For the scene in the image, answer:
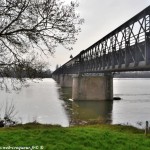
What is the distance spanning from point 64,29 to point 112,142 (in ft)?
19.1

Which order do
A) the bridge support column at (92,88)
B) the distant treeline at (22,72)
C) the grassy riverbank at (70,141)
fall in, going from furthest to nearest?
the bridge support column at (92,88), the distant treeline at (22,72), the grassy riverbank at (70,141)

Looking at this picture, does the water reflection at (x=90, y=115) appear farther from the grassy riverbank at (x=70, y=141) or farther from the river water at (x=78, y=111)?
the grassy riverbank at (x=70, y=141)

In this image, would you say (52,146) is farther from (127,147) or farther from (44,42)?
(44,42)

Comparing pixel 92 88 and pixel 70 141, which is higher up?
pixel 92 88

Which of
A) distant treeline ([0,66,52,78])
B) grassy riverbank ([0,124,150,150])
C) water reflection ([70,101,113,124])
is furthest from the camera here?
water reflection ([70,101,113,124])

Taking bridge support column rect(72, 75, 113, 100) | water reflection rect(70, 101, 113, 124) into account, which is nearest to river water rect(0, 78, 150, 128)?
water reflection rect(70, 101, 113, 124)

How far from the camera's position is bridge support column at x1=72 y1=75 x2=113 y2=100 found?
62.9 metres

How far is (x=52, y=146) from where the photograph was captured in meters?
9.24

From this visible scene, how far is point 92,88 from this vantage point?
63312 mm

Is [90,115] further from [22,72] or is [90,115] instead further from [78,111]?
[22,72]

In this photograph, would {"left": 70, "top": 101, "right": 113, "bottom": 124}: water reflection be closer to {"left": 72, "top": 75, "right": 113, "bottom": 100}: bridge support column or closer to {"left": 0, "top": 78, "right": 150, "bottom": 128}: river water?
{"left": 0, "top": 78, "right": 150, "bottom": 128}: river water

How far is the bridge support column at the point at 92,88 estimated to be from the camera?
62.9 m

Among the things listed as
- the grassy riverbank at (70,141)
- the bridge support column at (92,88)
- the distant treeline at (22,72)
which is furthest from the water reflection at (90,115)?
the grassy riverbank at (70,141)

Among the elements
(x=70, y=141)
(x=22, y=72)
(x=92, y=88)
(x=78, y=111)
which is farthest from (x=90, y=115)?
(x=70, y=141)
